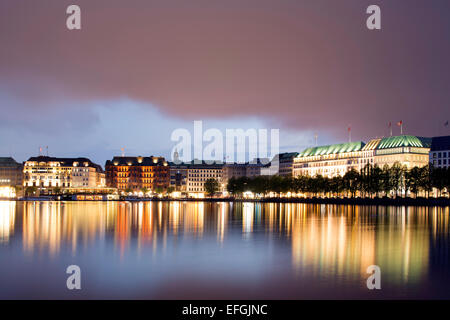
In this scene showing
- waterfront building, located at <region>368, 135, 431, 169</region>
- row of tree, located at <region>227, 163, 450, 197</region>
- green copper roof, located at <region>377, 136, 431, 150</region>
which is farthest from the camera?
green copper roof, located at <region>377, 136, 431, 150</region>

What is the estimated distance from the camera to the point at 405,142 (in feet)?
561

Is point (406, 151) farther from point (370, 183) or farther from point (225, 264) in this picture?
point (225, 264)

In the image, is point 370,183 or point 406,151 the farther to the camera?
point 406,151

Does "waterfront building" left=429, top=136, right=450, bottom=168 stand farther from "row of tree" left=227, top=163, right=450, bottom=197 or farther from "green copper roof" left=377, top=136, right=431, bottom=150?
"green copper roof" left=377, top=136, right=431, bottom=150

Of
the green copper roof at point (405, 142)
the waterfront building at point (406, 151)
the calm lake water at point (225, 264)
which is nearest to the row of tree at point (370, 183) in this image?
the waterfront building at point (406, 151)

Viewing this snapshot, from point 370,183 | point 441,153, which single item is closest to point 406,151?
point 441,153

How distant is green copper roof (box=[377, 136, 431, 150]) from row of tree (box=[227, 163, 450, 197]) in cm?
2059

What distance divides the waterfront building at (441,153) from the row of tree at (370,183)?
1197 cm

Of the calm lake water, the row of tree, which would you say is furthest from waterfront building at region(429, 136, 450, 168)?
the calm lake water

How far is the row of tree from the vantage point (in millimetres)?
121819

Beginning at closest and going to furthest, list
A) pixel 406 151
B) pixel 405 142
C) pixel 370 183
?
pixel 370 183 < pixel 406 151 < pixel 405 142

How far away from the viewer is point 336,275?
76.2 ft

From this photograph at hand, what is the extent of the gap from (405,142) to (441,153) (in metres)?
19.2
